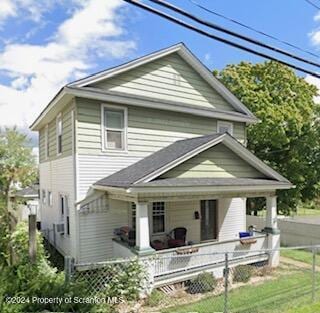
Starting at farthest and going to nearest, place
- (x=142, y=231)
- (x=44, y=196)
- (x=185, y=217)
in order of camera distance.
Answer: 1. (x=44, y=196)
2. (x=185, y=217)
3. (x=142, y=231)

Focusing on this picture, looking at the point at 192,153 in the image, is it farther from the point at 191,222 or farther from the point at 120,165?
the point at 191,222

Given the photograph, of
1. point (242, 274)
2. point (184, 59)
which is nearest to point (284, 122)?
point (184, 59)

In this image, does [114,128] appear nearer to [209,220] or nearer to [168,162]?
[168,162]

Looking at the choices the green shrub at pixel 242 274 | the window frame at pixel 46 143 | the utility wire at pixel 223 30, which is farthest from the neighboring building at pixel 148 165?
the utility wire at pixel 223 30

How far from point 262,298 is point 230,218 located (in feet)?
20.0

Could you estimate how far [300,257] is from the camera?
516 inches

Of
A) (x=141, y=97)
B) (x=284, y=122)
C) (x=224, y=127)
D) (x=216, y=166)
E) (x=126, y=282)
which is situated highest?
(x=284, y=122)

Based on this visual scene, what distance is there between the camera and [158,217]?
40.0 ft

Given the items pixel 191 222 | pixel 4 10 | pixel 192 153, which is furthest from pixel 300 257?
pixel 4 10

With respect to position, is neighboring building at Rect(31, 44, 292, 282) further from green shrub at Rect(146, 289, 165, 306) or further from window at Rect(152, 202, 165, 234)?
green shrub at Rect(146, 289, 165, 306)

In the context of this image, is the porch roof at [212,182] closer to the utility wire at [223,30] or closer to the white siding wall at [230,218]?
the white siding wall at [230,218]

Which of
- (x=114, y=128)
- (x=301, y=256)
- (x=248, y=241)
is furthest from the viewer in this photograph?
(x=301, y=256)

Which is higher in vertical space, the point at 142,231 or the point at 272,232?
the point at 142,231

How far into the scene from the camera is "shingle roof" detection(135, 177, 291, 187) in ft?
29.5
